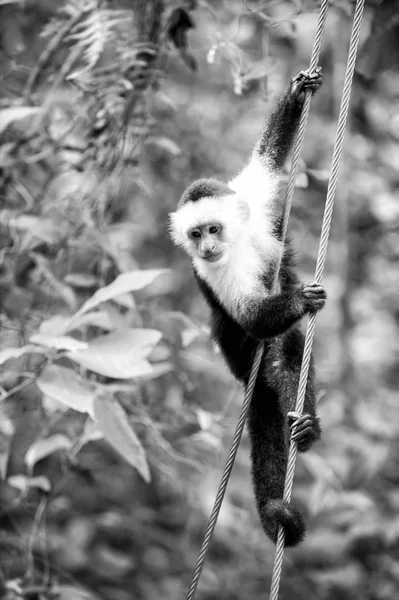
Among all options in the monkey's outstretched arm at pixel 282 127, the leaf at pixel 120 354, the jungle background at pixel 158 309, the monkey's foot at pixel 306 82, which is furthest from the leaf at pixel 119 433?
the monkey's foot at pixel 306 82

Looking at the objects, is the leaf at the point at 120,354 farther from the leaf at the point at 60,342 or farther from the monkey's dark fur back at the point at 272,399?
the monkey's dark fur back at the point at 272,399

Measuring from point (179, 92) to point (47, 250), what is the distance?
3.10 metres

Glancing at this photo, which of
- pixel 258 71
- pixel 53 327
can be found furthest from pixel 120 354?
pixel 258 71

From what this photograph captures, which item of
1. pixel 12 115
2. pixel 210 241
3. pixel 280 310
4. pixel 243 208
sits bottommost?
pixel 280 310

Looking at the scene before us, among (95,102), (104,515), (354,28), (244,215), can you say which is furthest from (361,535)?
(354,28)

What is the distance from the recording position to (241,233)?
3166 millimetres

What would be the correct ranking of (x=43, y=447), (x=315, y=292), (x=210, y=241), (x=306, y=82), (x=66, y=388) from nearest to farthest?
(x=315, y=292)
(x=66, y=388)
(x=306, y=82)
(x=210, y=241)
(x=43, y=447)

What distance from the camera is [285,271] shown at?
3.14 m

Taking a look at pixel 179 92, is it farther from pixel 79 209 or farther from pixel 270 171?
pixel 270 171

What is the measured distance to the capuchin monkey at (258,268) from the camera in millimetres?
2982

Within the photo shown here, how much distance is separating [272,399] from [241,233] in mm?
713

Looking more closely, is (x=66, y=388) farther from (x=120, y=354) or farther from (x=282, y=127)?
(x=282, y=127)

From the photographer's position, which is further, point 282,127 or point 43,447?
point 43,447

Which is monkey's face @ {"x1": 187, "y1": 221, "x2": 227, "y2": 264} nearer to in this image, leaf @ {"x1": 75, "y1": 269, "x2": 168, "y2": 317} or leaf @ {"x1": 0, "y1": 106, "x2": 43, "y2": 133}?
leaf @ {"x1": 75, "y1": 269, "x2": 168, "y2": 317}
